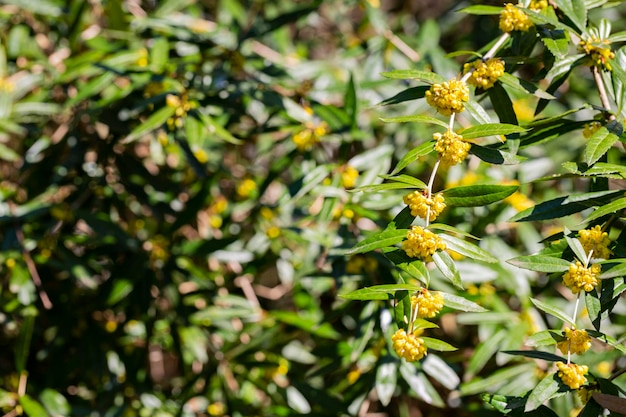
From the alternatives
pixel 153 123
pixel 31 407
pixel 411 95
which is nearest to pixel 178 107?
pixel 153 123

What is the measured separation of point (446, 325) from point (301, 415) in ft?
2.45

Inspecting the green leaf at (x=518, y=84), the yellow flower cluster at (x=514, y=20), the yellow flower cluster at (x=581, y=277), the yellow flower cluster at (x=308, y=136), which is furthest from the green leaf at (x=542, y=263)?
the yellow flower cluster at (x=308, y=136)

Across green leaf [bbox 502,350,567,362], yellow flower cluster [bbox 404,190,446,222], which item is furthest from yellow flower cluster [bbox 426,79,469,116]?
green leaf [bbox 502,350,567,362]

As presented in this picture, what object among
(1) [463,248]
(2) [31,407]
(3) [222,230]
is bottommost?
(2) [31,407]

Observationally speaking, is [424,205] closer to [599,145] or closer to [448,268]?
[448,268]

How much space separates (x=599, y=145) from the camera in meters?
0.91

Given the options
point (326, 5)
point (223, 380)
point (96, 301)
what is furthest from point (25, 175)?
point (326, 5)

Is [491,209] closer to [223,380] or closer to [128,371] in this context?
[223,380]

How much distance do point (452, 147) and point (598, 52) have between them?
30 centimetres

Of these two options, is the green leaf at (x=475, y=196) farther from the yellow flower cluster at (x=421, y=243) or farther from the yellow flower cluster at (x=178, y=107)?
the yellow flower cluster at (x=178, y=107)

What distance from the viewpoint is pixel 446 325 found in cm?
206

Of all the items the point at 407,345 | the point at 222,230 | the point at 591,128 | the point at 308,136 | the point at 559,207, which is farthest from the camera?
the point at 222,230

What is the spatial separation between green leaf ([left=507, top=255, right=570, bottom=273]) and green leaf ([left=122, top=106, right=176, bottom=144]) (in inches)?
29.9

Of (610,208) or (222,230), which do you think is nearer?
(610,208)
